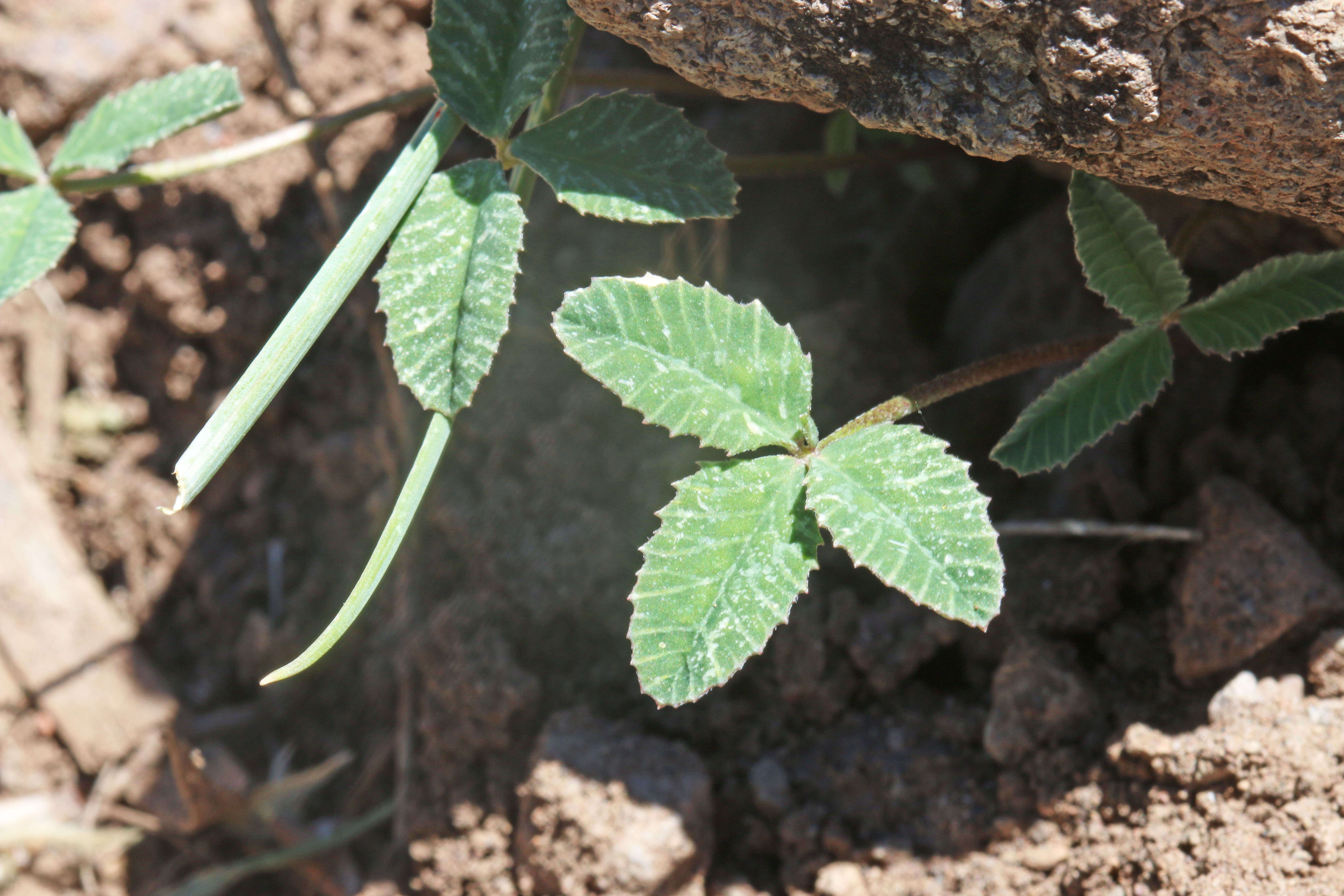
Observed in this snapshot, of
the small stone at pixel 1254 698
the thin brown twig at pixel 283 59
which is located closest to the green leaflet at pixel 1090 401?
the small stone at pixel 1254 698

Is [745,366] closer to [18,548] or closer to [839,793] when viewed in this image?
[839,793]

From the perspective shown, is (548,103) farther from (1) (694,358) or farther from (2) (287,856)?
(2) (287,856)

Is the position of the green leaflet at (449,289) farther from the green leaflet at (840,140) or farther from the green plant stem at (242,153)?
the green leaflet at (840,140)

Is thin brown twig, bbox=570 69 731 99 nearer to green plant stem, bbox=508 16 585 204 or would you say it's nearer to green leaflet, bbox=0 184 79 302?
green plant stem, bbox=508 16 585 204

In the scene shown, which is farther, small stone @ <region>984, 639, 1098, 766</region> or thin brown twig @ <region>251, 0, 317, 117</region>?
thin brown twig @ <region>251, 0, 317, 117</region>

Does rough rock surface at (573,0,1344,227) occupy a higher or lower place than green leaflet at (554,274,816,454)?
higher

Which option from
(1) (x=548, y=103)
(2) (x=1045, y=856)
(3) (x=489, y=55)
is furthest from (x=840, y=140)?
(2) (x=1045, y=856)

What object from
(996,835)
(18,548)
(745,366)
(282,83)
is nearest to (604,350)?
(745,366)

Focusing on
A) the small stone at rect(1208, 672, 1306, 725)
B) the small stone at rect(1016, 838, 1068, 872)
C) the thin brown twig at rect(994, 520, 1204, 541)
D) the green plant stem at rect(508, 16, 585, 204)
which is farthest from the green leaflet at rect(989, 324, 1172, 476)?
the green plant stem at rect(508, 16, 585, 204)
